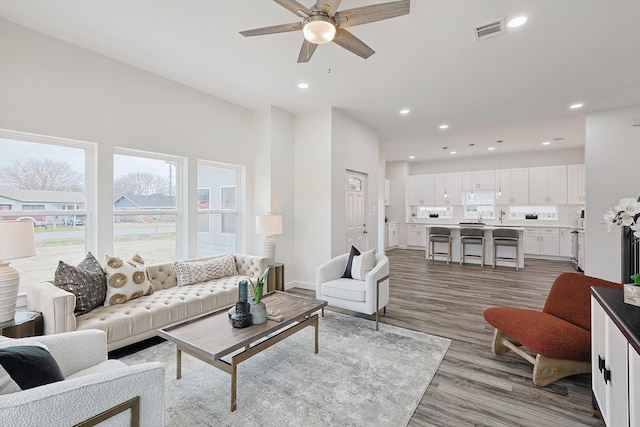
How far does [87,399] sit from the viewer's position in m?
1.14

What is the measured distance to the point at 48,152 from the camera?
3.03 m

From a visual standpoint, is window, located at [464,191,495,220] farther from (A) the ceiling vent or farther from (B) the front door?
(A) the ceiling vent

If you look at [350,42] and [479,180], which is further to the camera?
[479,180]

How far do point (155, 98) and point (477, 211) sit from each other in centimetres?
932

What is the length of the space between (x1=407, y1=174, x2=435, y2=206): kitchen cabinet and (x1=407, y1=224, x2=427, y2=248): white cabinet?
2.71 ft

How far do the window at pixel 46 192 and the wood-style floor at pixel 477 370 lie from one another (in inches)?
126

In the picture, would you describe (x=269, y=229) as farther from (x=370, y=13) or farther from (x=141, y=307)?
(x=370, y=13)

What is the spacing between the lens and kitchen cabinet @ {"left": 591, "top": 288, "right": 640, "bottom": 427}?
122 cm

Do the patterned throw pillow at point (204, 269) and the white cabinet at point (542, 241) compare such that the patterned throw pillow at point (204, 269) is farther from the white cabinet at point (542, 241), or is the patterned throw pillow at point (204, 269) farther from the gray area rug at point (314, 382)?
the white cabinet at point (542, 241)

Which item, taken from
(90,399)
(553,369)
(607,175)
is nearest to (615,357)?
(553,369)

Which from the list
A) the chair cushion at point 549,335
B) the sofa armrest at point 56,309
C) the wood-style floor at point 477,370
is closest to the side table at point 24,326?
the sofa armrest at point 56,309

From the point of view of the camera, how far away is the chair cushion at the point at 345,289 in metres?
3.38

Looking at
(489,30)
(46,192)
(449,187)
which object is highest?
(489,30)

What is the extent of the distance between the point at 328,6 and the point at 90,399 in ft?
8.03
